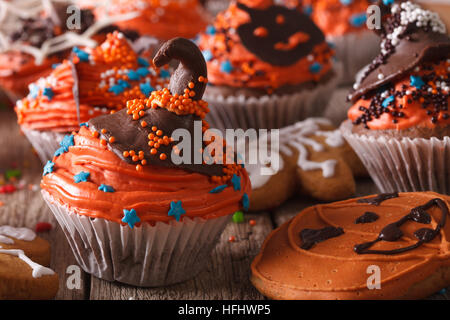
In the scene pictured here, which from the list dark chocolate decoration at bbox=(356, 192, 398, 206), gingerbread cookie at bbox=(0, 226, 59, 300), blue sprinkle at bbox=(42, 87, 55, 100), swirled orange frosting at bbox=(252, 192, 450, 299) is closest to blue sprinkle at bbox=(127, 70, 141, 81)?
blue sprinkle at bbox=(42, 87, 55, 100)

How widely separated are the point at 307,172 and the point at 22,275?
67.1 inches

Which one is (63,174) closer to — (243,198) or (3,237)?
(3,237)

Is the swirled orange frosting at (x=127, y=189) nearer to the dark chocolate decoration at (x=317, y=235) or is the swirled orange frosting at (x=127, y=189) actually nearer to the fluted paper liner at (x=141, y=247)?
the fluted paper liner at (x=141, y=247)

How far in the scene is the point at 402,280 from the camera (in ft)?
7.57

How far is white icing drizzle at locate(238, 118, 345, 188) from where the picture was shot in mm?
3379

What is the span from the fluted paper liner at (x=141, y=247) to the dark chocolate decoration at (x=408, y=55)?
115cm

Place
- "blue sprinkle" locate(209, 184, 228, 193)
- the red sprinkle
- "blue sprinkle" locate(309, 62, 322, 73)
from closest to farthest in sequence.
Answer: "blue sprinkle" locate(209, 184, 228, 193), the red sprinkle, "blue sprinkle" locate(309, 62, 322, 73)

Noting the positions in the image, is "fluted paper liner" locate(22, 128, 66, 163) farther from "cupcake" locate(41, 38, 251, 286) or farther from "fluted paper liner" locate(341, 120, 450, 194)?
"fluted paper liner" locate(341, 120, 450, 194)

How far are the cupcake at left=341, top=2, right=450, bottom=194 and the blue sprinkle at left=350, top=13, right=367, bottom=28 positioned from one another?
2.17m

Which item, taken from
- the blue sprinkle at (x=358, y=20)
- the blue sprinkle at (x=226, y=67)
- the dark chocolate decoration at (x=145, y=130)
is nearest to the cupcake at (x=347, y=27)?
the blue sprinkle at (x=358, y=20)

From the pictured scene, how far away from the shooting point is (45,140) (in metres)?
3.50

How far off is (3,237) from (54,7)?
2492 mm

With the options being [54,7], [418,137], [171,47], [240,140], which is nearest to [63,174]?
[171,47]

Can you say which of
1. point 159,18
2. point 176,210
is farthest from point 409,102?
point 159,18
